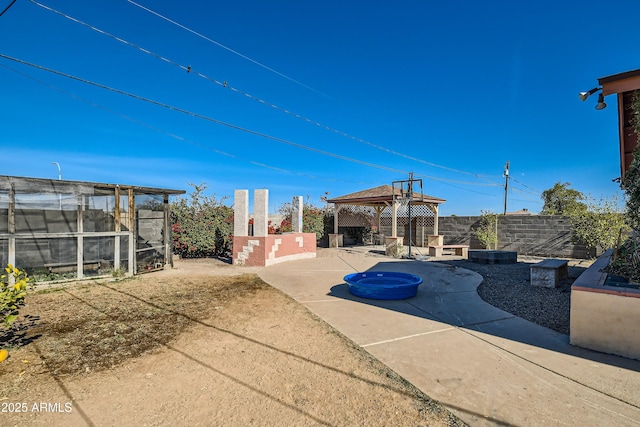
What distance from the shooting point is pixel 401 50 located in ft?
34.8

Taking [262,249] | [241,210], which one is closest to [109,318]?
[262,249]

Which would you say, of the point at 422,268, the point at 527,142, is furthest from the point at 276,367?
the point at 527,142

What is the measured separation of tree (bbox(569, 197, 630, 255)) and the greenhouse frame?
1377 centimetres

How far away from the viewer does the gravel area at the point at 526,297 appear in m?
4.00

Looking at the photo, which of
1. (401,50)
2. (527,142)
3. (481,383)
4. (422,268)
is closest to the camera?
(481,383)

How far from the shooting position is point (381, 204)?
16.2m

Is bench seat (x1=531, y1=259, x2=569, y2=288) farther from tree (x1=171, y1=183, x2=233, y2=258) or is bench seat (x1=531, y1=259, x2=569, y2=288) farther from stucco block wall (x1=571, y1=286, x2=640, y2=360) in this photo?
tree (x1=171, y1=183, x2=233, y2=258)

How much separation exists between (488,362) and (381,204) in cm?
1376

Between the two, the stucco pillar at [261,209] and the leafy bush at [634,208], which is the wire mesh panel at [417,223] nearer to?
the stucco pillar at [261,209]

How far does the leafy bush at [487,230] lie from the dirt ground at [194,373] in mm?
10157

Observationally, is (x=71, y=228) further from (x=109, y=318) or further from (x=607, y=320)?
(x=607, y=320)

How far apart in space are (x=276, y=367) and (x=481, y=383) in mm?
1717

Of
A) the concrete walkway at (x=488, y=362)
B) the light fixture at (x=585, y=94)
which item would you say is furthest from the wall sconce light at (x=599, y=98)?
the concrete walkway at (x=488, y=362)

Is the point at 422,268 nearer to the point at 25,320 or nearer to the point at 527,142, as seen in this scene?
the point at 25,320
